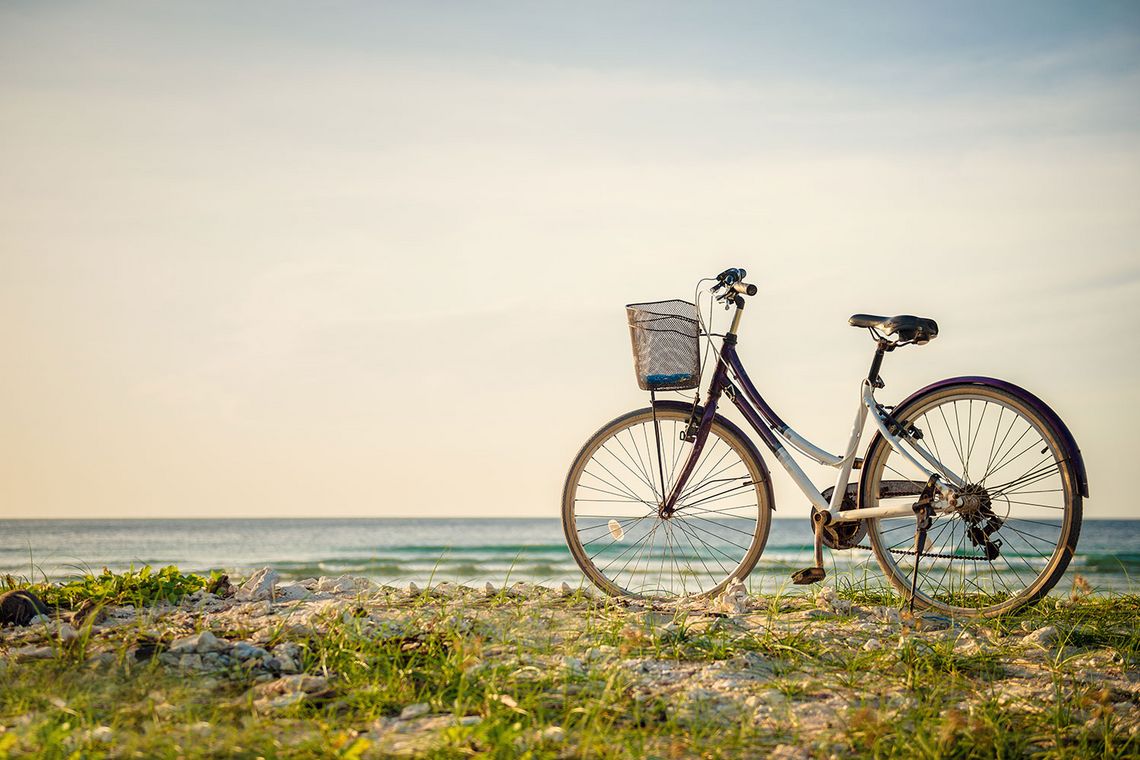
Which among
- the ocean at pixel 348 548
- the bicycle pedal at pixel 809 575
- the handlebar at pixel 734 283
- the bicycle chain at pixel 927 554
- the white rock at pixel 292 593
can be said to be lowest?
the ocean at pixel 348 548

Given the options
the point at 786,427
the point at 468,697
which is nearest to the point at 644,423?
the point at 786,427

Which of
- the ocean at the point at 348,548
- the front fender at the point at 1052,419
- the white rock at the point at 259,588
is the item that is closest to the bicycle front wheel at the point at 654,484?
the front fender at the point at 1052,419

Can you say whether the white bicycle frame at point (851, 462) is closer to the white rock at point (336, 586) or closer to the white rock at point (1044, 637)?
the white rock at point (1044, 637)

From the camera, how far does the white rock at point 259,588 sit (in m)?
4.39

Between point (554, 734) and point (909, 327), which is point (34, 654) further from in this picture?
point (909, 327)

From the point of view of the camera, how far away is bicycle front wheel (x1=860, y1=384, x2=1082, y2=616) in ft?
13.0

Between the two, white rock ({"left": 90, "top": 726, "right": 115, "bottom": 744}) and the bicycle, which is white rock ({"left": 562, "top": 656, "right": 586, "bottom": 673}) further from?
white rock ({"left": 90, "top": 726, "right": 115, "bottom": 744})

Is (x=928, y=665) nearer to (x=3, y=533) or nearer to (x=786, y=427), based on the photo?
(x=786, y=427)

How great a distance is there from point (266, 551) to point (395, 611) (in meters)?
27.3

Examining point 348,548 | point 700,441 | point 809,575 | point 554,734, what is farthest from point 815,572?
point 348,548

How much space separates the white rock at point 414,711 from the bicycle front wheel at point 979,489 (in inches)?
90.9

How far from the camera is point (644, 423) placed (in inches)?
190

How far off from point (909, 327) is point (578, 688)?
2.37m

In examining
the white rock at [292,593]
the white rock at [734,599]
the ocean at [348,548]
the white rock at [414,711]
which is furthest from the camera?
the ocean at [348,548]
